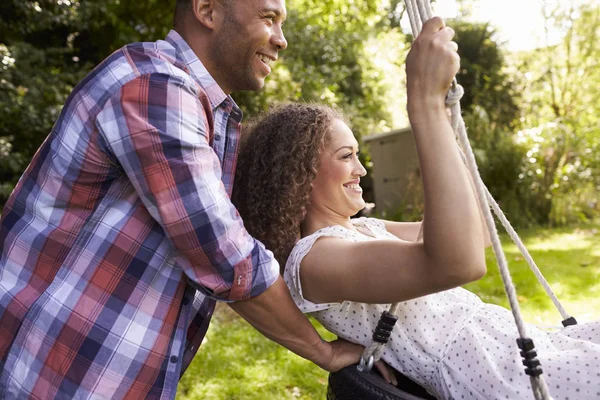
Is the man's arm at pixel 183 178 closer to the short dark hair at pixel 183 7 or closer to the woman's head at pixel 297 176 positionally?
the short dark hair at pixel 183 7

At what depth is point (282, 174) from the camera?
1843 mm

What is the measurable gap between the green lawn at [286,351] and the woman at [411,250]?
5.46 feet

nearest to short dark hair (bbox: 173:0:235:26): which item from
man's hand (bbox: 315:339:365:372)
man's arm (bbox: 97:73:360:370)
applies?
man's arm (bbox: 97:73:360:370)

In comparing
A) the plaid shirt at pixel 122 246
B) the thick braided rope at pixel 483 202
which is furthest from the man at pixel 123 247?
the thick braided rope at pixel 483 202

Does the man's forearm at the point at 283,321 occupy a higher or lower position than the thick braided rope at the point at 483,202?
lower

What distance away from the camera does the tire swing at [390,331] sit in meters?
1.23

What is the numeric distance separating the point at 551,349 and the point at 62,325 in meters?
1.26

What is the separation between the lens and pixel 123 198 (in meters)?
1.41

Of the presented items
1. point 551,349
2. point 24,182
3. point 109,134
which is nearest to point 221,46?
point 109,134

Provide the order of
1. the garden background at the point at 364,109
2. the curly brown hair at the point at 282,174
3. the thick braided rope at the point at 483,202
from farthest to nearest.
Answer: the garden background at the point at 364,109, the curly brown hair at the point at 282,174, the thick braided rope at the point at 483,202

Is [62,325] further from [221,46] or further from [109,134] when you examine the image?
[221,46]

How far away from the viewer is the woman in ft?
4.08

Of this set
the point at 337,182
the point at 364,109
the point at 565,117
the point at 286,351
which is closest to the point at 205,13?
the point at 337,182

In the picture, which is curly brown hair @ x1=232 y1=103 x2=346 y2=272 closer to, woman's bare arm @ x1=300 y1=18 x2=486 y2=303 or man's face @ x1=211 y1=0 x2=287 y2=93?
man's face @ x1=211 y1=0 x2=287 y2=93
